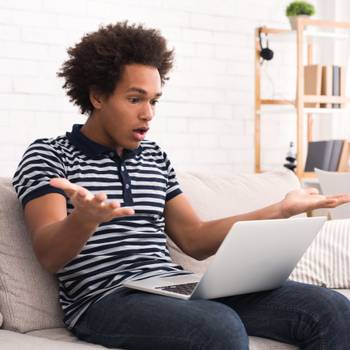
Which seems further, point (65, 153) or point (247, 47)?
point (247, 47)

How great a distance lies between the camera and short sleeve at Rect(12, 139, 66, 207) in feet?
5.80

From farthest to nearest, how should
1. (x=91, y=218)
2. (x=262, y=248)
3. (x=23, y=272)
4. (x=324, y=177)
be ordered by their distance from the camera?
(x=324, y=177)
(x=23, y=272)
(x=262, y=248)
(x=91, y=218)

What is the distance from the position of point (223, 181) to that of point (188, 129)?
2.28 metres

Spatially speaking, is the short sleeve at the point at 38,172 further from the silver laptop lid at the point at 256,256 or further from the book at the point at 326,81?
the book at the point at 326,81

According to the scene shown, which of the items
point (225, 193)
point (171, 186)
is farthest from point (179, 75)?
point (171, 186)

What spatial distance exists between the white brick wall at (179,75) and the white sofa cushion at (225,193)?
187 centimetres

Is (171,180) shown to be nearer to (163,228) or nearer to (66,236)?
(163,228)

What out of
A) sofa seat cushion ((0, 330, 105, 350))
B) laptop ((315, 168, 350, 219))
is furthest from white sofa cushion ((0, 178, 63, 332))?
laptop ((315, 168, 350, 219))

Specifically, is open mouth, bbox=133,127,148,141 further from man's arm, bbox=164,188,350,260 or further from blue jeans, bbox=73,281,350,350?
blue jeans, bbox=73,281,350,350

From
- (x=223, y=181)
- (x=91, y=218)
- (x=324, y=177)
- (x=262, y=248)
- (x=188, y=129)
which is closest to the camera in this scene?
(x=91, y=218)

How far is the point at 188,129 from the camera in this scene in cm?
470

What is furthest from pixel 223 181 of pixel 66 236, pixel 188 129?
pixel 188 129

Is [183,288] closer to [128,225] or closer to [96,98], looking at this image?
[128,225]

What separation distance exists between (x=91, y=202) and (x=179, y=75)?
331cm
